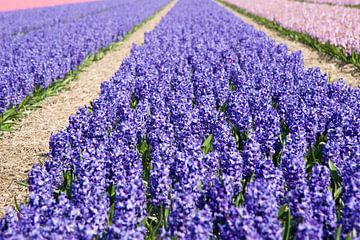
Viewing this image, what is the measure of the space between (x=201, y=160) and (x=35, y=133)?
18.2 feet

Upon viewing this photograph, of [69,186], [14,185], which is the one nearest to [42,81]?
[14,185]

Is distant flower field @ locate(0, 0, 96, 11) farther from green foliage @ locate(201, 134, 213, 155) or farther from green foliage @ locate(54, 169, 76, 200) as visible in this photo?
green foliage @ locate(54, 169, 76, 200)

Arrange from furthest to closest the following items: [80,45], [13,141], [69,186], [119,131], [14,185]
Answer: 1. [80,45]
2. [13,141]
3. [14,185]
4. [119,131]
5. [69,186]

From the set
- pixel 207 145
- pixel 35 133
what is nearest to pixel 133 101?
pixel 35 133

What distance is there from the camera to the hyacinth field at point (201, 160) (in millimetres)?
3881

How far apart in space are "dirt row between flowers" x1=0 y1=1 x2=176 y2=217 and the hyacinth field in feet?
2.36

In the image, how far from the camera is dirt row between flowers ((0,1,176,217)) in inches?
278

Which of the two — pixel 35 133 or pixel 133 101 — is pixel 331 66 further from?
pixel 35 133

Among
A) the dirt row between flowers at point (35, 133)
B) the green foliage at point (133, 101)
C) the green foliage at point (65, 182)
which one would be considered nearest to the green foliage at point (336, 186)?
the green foliage at point (65, 182)

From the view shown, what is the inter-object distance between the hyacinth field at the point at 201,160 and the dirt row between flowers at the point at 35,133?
2.36ft

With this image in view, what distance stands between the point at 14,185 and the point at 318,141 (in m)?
4.46

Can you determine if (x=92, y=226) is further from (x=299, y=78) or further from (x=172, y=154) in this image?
(x=299, y=78)

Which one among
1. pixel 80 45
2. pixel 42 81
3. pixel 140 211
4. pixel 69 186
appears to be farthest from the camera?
pixel 80 45

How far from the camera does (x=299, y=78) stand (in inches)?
372
